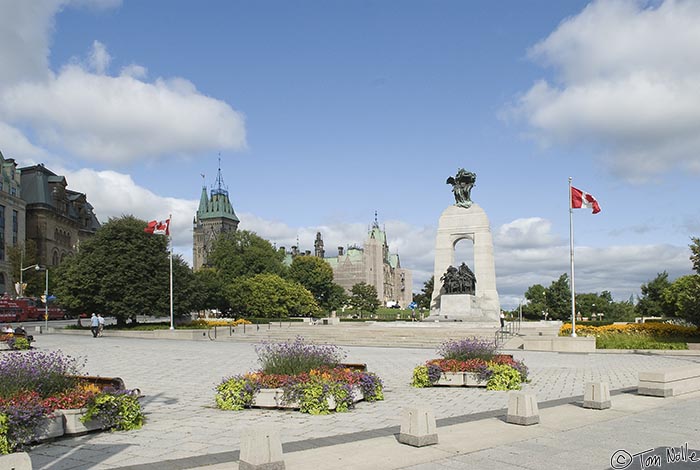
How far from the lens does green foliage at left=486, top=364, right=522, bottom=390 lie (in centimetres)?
1625

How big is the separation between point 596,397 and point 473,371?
3945 mm

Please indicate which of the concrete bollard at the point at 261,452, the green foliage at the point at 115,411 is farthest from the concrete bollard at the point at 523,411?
the green foliage at the point at 115,411

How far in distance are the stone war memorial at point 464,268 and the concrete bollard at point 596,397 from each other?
111 feet

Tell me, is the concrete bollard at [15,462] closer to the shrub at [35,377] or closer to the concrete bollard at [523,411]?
the shrub at [35,377]

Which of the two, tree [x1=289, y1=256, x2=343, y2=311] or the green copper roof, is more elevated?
the green copper roof

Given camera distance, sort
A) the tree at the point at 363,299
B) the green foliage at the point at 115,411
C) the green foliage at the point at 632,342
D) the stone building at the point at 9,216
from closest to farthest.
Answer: the green foliage at the point at 115,411, the green foliage at the point at 632,342, the stone building at the point at 9,216, the tree at the point at 363,299

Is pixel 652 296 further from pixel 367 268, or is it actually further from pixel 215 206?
pixel 215 206

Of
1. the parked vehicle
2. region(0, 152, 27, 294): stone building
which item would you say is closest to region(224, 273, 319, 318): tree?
the parked vehicle

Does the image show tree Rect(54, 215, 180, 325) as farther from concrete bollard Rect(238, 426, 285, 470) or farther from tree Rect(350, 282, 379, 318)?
tree Rect(350, 282, 379, 318)

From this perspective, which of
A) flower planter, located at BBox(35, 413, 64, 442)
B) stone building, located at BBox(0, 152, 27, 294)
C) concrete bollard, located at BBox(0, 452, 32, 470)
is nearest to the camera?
A: concrete bollard, located at BBox(0, 452, 32, 470)

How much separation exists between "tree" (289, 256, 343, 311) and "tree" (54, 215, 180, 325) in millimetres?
53063

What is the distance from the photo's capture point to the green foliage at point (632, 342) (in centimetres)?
2969

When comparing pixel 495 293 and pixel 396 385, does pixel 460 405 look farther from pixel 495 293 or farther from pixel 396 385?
pixel 495 293

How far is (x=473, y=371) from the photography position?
16609 millimetres
